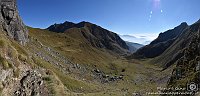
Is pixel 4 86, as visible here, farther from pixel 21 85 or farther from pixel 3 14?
pixel 3 14

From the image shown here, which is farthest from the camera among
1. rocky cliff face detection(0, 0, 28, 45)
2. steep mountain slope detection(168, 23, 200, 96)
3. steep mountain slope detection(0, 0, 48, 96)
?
rocky cliff face detection(0, 0, 28, 45)

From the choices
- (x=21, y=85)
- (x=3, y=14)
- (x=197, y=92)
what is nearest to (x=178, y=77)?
(x=197, y=92)

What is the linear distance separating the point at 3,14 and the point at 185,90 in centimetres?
5992

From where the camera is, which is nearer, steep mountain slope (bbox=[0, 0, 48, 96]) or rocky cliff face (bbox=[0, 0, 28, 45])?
steep mountain slope (bbox=[0, 0, 48, 96])

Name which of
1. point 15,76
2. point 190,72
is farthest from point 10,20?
point 190,72

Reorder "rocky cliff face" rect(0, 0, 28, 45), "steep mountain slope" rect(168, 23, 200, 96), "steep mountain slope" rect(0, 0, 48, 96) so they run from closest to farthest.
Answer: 1. "steep mountain slope" rect(0, 0, 48, 96)
2. "steep mountain slope" rect(168, 23, 200, 96)
3. "rocky cliff face" rect(0, 0, 28, 45)

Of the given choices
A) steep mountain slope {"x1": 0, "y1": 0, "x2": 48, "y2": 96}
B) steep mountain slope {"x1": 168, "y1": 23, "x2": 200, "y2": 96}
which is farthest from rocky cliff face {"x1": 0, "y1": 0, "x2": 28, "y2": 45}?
steep mountain slope {"x1": 168, "y1": 23, "x2": 200, "y2": 96}

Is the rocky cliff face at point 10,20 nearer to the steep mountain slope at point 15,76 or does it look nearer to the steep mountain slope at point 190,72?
the steep mountain slope at point 15,76

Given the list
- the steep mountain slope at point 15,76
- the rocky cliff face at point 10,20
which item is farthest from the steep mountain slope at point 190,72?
the rocky cliff face at point 10,20

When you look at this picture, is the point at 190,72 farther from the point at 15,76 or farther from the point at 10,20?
the point at 10,20

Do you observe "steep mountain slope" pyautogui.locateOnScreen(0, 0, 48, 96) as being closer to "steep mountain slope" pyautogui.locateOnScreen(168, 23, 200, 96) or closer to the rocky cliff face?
"steep mountain slope" pyautogui.locateOnScreen(168, 23, 200, 96)

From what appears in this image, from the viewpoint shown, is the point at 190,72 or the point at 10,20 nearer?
the point at 190,72

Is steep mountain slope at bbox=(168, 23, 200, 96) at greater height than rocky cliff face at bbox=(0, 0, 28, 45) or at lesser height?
lesser

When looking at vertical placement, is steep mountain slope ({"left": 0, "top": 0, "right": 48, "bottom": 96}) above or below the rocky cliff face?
below
